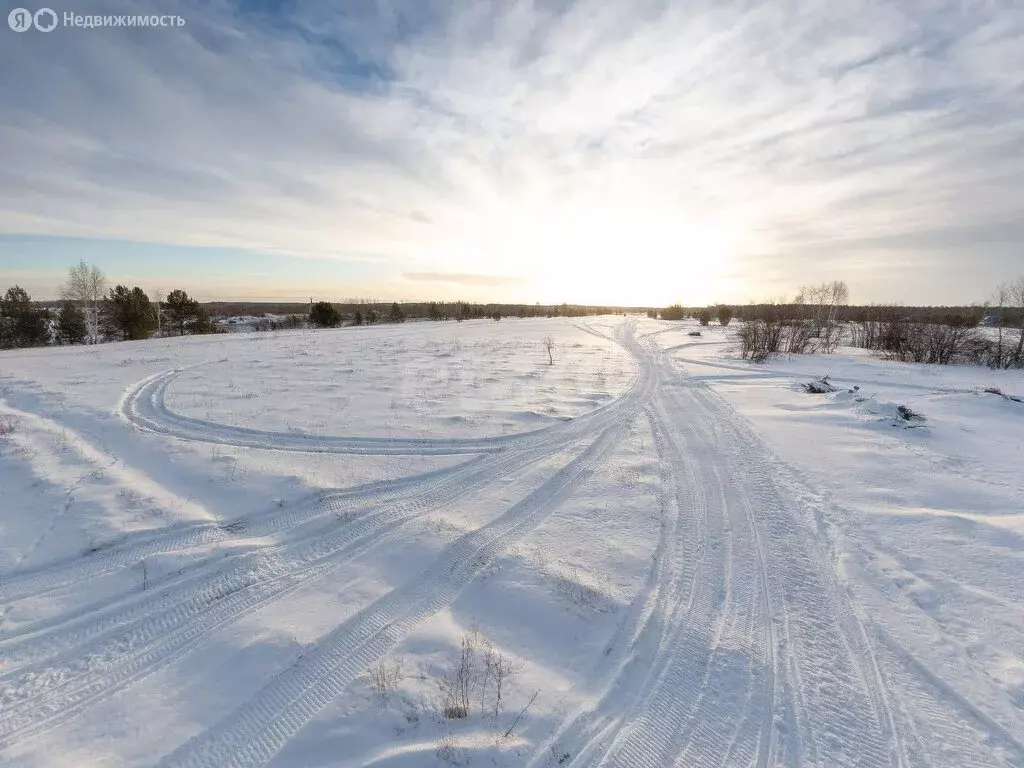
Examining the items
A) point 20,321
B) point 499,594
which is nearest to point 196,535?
point 499,594

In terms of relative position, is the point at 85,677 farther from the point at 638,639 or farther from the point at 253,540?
the point at 638,639

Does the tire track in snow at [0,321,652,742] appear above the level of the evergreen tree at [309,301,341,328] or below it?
below

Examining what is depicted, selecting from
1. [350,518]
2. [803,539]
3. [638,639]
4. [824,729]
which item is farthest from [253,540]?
[803,539]

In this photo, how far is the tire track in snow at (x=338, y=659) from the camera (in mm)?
2957

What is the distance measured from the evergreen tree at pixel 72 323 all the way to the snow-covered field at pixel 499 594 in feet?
154

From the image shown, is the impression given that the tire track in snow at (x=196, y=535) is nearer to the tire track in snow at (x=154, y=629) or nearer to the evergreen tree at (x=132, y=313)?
the tire track in snow at (x=154, y=629)

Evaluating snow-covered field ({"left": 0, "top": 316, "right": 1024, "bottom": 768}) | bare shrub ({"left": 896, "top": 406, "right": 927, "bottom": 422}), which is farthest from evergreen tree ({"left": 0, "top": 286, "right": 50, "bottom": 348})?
bare shrub ({"left": 896, "top": 406, "right": 927, "bottom": 422})

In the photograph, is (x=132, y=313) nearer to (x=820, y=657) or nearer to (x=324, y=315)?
(x=324, y=315)

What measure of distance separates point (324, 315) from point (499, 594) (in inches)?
2136

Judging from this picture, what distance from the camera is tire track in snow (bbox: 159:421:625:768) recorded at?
9.70ft

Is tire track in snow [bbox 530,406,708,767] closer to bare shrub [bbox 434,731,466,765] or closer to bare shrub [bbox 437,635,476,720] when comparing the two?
bare shrub [bbox 434,731,466,765]

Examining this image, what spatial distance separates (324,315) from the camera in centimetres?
5234

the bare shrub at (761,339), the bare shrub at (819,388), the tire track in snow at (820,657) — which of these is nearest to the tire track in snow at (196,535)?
the tire track in snow at (820,657)

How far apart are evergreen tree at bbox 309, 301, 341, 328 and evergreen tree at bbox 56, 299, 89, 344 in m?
21.3
